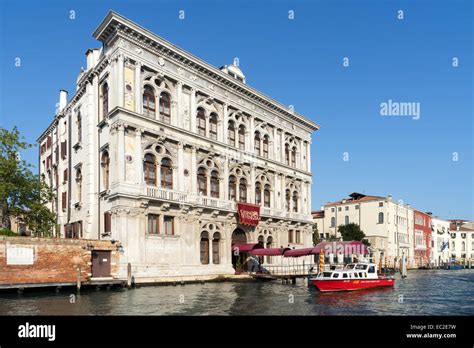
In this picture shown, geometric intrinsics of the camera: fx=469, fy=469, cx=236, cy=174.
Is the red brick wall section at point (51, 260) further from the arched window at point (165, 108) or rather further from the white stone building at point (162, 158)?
the arched window at point (165, 108)

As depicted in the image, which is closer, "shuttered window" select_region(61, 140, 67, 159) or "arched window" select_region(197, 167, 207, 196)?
"arched window" select_region(197, 167, 207, 196)

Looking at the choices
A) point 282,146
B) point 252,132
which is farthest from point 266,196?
point 252,132

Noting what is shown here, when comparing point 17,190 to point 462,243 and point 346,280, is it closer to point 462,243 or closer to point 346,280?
point 346,280

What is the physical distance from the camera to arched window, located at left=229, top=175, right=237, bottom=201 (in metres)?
38.5

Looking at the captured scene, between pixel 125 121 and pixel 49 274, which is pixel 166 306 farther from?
pixel 125 121

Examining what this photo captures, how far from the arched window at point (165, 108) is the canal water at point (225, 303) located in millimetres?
12059

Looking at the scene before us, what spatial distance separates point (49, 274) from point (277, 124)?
25.9m

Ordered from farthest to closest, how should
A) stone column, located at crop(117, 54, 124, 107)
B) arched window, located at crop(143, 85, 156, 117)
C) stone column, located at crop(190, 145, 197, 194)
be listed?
stone column, located at crop(190, 145, 197, 194)
arched window, located at crop(143, 85, 156, 117)
stone column, located at crop(117, 54, 124, 107)

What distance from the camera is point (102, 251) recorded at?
93.6 ft

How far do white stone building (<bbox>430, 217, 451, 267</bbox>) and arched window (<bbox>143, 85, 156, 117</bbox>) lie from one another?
249 feet

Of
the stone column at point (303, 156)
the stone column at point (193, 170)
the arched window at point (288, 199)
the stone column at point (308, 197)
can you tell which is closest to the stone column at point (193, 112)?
the stone column at point (193, 170)

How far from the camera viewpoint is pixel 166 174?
3288cm

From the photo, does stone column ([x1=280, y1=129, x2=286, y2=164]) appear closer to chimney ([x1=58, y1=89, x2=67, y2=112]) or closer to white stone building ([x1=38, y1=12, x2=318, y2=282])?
white stone building ([x1=38, y1=12, x2=318, y2=282])

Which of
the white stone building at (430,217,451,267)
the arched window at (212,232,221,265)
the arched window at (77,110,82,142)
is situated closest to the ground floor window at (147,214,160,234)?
the arched window at (212,232,221,265)
